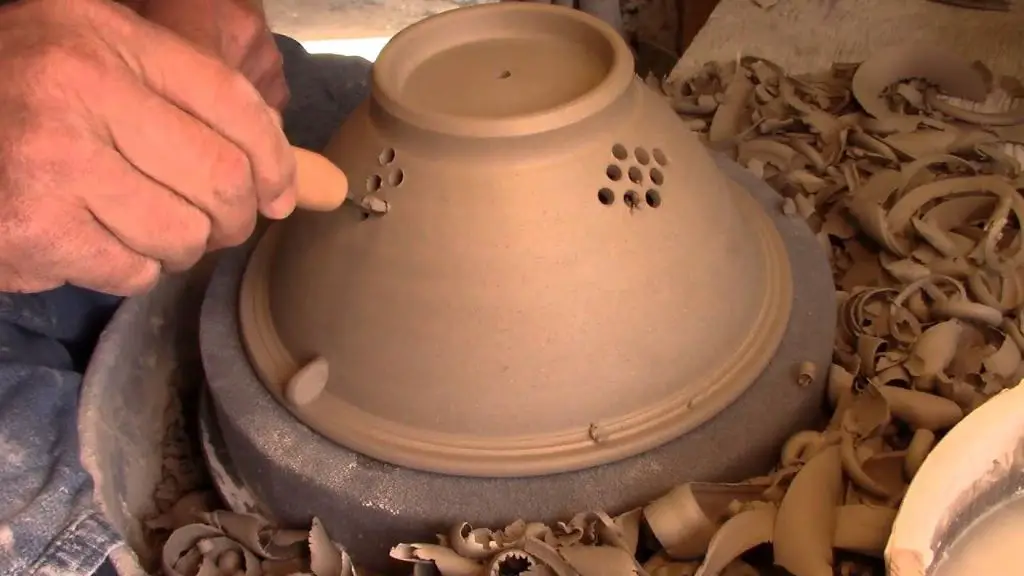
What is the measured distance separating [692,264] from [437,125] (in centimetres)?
23

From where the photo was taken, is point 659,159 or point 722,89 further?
point 722,89

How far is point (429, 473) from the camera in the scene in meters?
0.80

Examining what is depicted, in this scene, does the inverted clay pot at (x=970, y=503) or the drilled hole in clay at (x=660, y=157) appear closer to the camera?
the inverted clay pot at (x=970, y=503)

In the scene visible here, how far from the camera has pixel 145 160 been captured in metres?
0.63

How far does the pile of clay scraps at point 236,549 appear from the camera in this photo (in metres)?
0.83

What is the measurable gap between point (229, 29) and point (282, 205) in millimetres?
288

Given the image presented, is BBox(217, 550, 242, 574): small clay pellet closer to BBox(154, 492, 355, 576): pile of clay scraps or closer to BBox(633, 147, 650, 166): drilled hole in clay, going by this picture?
BBox(154, 492, 355, 576): pile of clay scraps

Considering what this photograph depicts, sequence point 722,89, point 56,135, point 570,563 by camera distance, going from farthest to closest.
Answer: point 722,89, point 570,563, point 56,135

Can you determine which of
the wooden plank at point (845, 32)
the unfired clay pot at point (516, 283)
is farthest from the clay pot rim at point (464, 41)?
the wooden plank at point (845, 32)

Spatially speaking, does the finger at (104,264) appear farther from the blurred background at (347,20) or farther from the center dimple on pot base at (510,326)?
the blurred background at (347,20)

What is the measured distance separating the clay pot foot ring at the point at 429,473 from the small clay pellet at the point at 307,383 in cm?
3

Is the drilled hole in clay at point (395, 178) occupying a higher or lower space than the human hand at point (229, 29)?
lower

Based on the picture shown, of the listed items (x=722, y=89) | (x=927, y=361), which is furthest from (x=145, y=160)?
(x=722, y=89)

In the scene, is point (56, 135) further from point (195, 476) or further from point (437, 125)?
point (195, 476)
